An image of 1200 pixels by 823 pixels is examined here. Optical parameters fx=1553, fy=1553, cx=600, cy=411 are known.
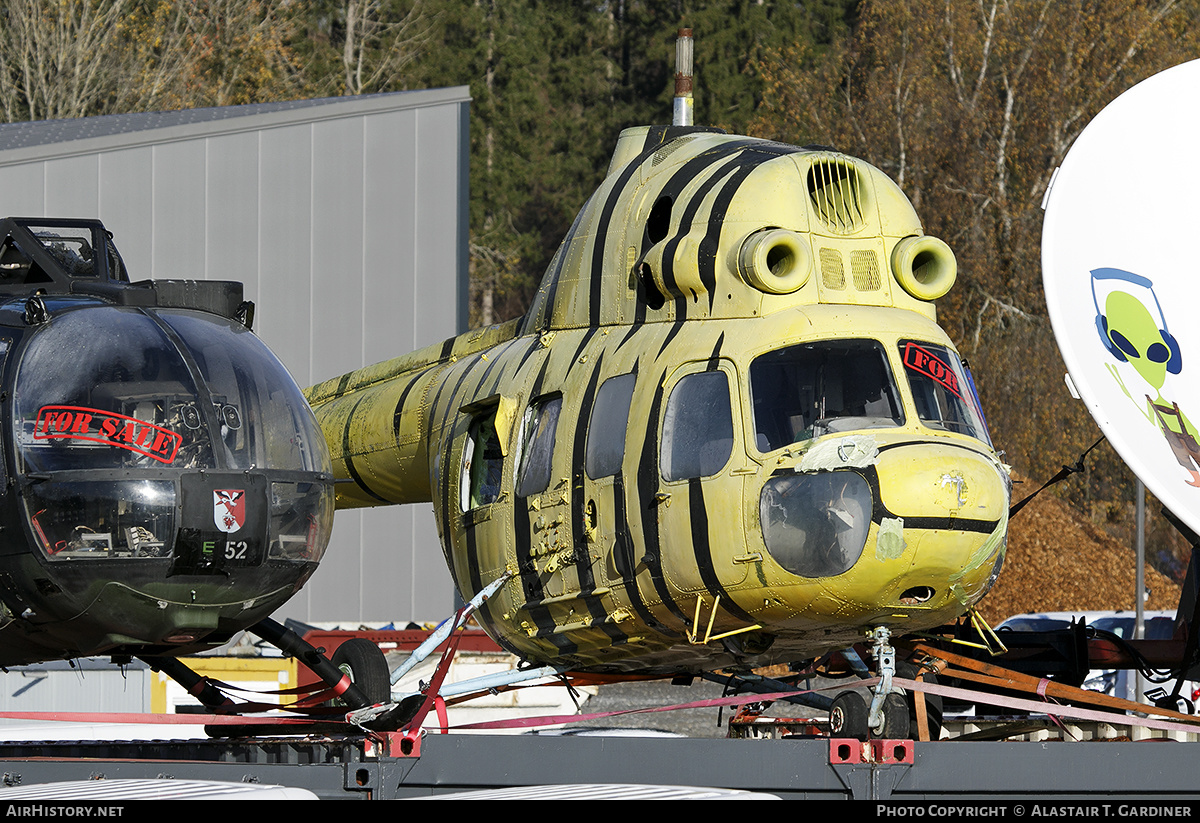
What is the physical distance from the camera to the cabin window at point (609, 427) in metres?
8.23

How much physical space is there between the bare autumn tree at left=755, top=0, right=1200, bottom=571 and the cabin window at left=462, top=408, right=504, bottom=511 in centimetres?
2727

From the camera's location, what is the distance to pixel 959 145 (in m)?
37.6

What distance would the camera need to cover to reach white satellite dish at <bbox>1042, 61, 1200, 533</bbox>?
8.09 metres

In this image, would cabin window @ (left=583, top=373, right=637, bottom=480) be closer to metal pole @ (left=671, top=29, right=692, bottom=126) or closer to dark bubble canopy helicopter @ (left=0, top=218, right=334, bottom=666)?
dark bubble canopy helicopter @ (left=0, top=218, right=334, bottom=666)

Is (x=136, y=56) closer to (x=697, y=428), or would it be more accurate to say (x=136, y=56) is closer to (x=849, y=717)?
(x=697, y=428)

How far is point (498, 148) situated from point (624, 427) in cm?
4614

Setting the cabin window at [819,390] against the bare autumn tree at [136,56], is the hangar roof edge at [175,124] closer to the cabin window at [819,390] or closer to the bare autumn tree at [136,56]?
the cabin window at [819,390]

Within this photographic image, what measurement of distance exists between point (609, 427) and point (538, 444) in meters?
0.73

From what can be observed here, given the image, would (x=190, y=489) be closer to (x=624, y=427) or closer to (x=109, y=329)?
(x=109, y=329)

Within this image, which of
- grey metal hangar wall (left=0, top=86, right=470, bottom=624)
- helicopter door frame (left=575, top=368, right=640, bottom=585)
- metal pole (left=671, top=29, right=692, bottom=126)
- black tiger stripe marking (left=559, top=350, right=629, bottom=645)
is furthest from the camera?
grey metal hangar wall (left=0, top=86, right=470, bottom=624)

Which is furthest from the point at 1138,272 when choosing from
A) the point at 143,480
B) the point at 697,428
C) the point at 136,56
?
the point at 136,56

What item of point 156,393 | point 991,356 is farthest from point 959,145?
point 156,393

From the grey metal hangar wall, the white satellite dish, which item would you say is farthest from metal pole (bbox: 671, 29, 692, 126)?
the grey metal hangar wall

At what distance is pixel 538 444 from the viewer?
8938mm
